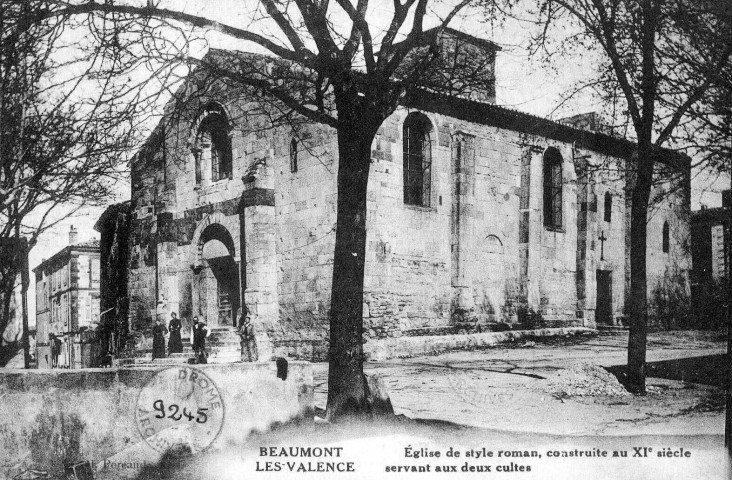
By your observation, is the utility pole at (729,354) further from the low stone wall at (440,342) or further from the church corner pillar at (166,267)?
the church corner pillar at (166,267)

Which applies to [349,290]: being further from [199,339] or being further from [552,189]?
[552,189]

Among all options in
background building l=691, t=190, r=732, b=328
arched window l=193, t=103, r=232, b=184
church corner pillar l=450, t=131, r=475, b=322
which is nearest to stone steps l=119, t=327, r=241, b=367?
arched window l=193, t=103, r=232, b=184

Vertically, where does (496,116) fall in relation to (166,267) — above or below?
above

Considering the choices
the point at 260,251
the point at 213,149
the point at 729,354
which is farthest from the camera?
the point at 213,149

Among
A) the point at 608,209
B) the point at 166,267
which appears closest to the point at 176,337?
the point at 166,267

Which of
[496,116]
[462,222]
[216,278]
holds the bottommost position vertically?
[216,278]

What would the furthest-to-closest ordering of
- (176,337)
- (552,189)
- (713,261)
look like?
1. (552,189)
2. (176,337)
3. (713,261)

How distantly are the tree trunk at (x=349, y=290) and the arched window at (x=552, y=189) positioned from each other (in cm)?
947

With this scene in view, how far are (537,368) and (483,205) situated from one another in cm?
604

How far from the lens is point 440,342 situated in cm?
1328

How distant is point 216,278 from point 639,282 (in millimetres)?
10643

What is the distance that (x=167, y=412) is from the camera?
19.4 feet

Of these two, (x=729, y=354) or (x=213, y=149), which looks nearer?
(x=729, y=354)

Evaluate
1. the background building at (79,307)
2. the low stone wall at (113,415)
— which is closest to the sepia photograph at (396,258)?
the low stone wall at (113,415)
